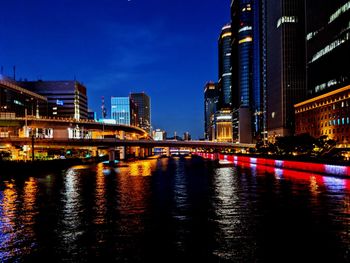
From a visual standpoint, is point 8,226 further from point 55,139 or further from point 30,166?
point 55,139

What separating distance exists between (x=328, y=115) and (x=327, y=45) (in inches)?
924

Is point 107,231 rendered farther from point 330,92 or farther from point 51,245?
point 330,92

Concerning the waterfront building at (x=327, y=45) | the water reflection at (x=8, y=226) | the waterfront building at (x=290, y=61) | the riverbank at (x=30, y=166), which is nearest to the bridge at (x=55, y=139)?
the riverbank at (x=30, y=166)

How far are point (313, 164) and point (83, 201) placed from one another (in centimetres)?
4499

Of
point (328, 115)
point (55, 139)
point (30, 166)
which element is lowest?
point (30, 166)

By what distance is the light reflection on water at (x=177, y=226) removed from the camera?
21453mm

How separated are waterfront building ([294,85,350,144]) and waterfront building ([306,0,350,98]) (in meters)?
3.03

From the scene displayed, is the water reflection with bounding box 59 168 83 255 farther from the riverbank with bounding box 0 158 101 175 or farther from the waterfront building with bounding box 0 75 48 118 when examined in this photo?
the waterfront building with bounding box 0 75 48 118

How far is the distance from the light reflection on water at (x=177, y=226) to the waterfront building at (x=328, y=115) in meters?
82.4

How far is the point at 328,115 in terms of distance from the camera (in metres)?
137

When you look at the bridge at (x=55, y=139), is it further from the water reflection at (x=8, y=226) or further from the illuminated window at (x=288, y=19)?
the water reflection at (x=8, y=226)

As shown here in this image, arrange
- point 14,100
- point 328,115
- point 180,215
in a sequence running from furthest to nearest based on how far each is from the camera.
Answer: point 14,100 → point 328,115 → point 180,215

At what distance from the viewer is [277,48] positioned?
651 ft

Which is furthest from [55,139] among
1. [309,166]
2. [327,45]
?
[327,45]
